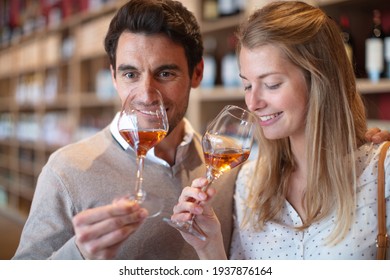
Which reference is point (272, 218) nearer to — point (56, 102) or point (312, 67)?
point (312, 67)

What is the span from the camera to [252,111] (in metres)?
1.01

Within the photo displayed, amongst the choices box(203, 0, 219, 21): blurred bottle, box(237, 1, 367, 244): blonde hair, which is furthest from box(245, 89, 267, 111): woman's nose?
box(203, 0, 219, 21): blurred bottle

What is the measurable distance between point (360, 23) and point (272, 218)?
897mm

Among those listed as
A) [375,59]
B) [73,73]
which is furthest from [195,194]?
[73,73]

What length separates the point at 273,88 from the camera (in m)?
1.00

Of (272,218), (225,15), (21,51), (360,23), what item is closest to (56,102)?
(21,51)

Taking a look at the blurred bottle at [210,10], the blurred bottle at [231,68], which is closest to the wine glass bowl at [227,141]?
the blurred bottle at [231,68]

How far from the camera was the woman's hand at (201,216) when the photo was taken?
0.85m

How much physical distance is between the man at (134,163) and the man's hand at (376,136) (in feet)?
1.16

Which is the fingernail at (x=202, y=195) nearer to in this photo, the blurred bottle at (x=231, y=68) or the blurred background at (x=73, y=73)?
the blurred background at (x=73, y=73)

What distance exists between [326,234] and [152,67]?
52cm

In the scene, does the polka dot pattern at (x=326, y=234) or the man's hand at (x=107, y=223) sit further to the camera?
the polka dot pattern at (x=326, y=234)

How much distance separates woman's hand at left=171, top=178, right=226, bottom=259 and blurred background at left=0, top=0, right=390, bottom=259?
813mm

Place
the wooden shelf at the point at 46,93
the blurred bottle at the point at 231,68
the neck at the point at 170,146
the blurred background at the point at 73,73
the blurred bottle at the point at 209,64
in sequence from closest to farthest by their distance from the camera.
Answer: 1. the neck at the point at 170,146
2. the blurred background at the point at 73,73
3. the blurred bottle at the point at 231,68
4. the blurred bottle at the point at 209,64
5. the wooden shelf at the point at 46,93
